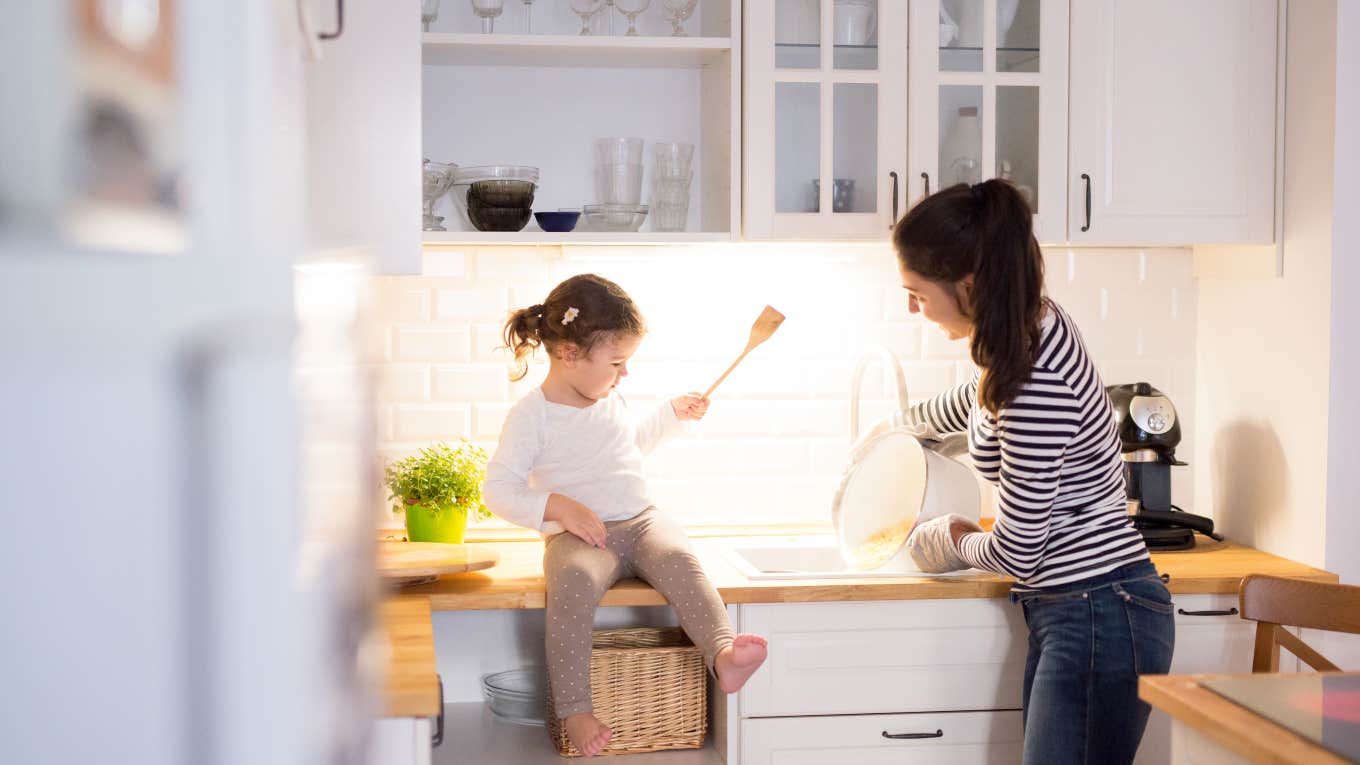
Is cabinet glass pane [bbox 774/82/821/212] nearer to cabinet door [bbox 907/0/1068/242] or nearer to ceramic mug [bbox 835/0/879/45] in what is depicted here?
ceramic mug [bbox 835/0/879/45]

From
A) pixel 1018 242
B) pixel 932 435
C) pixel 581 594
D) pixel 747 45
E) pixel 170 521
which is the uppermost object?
pixel 747 45

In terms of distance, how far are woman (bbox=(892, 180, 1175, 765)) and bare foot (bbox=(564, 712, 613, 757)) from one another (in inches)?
26.6

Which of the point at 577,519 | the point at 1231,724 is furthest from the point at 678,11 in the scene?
the point at 1231,724

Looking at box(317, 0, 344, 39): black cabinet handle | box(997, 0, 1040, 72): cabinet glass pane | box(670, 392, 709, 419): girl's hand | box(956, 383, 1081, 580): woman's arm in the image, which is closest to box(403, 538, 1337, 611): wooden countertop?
box(956, 383, 1081, 580): woman's arm

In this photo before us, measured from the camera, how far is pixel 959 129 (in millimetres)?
2299

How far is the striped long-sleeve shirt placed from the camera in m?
1.76

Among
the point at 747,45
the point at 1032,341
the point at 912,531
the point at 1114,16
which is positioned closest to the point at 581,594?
the point at 912,531

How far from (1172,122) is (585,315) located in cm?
121

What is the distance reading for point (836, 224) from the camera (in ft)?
7.41

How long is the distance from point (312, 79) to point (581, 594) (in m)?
1.73

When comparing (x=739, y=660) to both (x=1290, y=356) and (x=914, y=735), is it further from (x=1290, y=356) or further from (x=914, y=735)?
(x=1290, y=356)

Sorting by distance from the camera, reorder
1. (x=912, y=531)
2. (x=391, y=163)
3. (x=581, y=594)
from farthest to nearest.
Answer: (x=912, y=531) < (x=581, y=594) < (x=391, y=163)

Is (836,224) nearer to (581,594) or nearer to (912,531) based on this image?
(912,531)

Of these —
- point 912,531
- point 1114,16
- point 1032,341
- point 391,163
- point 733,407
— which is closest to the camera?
point 391,163
